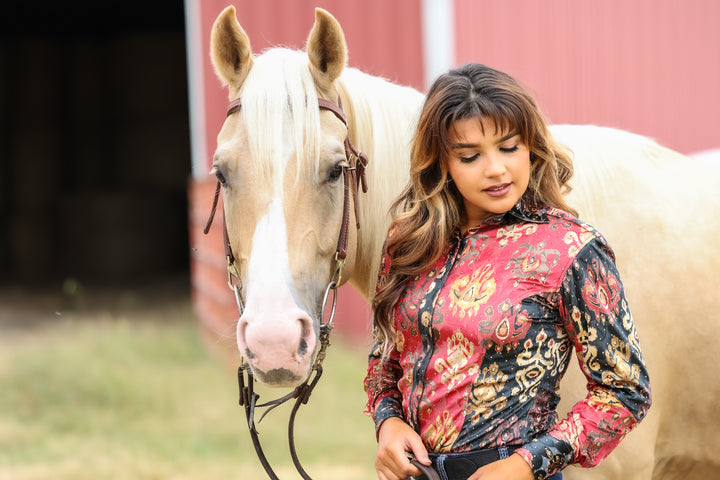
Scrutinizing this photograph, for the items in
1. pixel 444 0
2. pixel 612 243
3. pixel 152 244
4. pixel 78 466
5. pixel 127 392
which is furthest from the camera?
pixel 152 244

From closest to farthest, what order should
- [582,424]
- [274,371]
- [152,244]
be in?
[582,424] → [274,371] → [152,244]

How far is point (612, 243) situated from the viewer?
2.02 metres

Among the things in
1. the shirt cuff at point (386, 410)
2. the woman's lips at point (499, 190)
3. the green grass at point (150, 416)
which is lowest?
the green grass at point (150, 416)

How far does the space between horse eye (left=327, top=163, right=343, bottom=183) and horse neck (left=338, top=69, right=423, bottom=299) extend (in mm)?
229

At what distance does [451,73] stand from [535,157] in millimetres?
252

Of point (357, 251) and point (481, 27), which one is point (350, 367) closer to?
point (481, 27)

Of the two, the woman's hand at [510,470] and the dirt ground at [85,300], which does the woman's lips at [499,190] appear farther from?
the dirt ground at [85,300]

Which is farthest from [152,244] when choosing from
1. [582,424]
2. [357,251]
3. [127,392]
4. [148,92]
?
[582,424]

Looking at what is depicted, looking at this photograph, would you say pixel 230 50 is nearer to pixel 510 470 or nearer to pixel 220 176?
pixel 220 176

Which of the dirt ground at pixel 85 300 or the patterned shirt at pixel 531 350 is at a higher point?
the patterned shirt at pixel 531 350

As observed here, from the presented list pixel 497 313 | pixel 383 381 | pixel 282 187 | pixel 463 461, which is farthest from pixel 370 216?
pixel 463 461

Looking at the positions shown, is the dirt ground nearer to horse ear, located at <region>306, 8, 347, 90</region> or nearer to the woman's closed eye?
horse ear, located at <region>306, 8, 347, 90</region>

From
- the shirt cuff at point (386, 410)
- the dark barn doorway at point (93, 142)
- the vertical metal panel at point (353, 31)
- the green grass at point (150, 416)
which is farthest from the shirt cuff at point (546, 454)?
the dark barn doorway at point (93, 142)

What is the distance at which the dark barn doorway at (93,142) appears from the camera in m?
12.8
